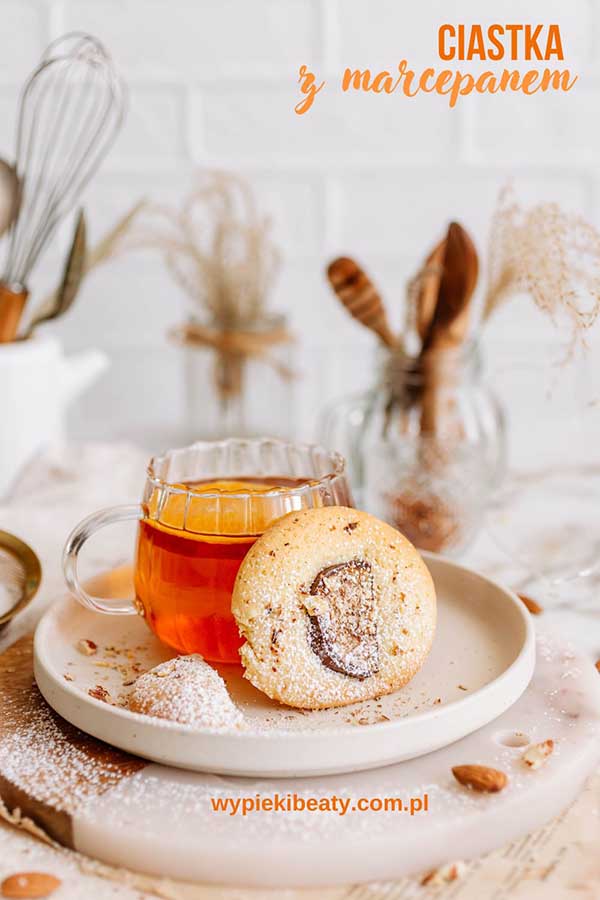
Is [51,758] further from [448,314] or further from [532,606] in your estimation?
[448,314]

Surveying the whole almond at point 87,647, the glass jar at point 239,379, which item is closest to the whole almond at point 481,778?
the whole almond at point 87,647

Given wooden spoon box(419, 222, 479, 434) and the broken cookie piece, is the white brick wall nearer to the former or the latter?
wooden spoon box(419, 222, 479, 434)

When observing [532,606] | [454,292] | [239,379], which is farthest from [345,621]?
[239,379]

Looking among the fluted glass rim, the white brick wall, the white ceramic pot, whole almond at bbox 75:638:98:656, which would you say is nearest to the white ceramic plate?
whole almond at bbox 75:638:98:656

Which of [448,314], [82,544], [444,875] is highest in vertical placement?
[448,314]

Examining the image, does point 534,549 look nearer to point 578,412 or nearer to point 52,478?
point 578,412

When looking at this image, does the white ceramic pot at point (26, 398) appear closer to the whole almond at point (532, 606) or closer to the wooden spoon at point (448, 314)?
the wooden spoon at point (448, 314)
